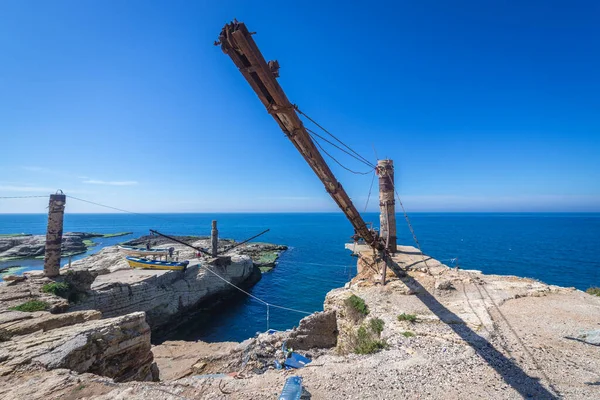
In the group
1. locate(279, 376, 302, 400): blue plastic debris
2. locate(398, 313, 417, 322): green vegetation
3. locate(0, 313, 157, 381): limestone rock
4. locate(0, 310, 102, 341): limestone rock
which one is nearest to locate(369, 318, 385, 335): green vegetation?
locate(398, 313, 417, 322): green vegetation

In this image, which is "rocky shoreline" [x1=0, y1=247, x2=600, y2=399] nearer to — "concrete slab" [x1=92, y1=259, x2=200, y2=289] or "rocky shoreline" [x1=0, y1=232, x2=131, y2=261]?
"concrete slab" [x1=92, y1=259, x2=200, y2=289]

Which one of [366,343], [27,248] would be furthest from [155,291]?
[27,248]

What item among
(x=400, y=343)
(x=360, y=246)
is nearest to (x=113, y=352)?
(x=400, y=343)

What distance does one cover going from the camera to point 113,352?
32.1ft

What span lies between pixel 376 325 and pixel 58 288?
63.4 feet

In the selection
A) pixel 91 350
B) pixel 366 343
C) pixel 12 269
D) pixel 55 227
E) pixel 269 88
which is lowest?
pixel 12 269

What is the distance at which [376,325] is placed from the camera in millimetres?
10500

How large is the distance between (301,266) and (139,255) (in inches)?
1055

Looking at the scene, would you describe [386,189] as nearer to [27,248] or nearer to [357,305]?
[357,305]

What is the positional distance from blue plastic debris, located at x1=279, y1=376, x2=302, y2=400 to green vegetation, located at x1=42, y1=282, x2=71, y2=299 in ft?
53.1

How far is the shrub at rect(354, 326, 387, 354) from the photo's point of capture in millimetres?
9211

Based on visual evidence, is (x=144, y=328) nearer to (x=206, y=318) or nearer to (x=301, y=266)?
(x=206, y=318)

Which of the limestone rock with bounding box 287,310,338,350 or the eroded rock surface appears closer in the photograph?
the limestone rock with bounding box 287,310,338,350

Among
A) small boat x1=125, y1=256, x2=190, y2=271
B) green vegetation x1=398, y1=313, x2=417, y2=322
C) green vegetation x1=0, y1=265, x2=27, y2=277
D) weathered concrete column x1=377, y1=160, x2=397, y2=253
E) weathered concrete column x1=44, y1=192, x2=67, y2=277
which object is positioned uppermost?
weathered concrete column x1=377, y1=160, x2=397, y2=253
